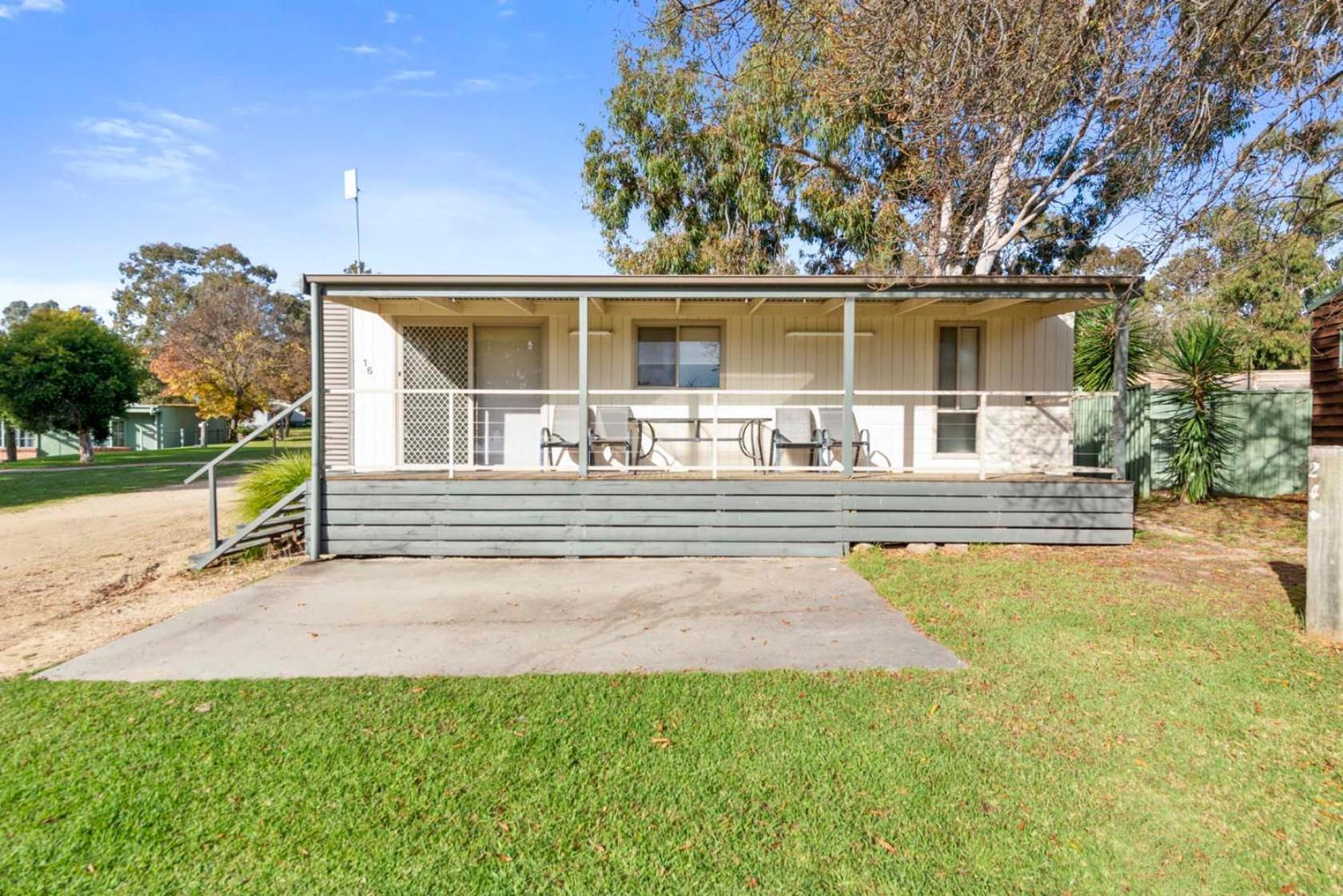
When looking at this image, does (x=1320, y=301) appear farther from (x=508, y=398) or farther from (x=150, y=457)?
(x=150, y=457)

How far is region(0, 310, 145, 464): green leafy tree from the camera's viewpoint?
65.9ft

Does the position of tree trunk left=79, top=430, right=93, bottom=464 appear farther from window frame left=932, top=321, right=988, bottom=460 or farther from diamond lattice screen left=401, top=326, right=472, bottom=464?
window frame left=932, top=321, right=988, bottom=460

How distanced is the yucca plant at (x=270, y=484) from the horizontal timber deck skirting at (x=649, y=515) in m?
1.27

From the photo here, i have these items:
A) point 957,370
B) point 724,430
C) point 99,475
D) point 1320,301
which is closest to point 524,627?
point 724,430

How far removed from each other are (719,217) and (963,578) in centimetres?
1194

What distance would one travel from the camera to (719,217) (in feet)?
51.0

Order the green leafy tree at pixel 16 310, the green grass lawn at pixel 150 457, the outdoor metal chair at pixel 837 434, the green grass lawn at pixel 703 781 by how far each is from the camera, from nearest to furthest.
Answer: the green grass lawn at pixel 703 781 → the outdoor metal chair at pixel 837 434 → the green grass lawn at pixel 150 457 → the green leafy tree at pixel 16 310

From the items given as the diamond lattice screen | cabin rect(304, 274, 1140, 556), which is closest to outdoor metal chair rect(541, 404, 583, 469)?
cabin rect(304, 274, 1140, 556)

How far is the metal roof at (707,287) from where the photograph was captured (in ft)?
22.4

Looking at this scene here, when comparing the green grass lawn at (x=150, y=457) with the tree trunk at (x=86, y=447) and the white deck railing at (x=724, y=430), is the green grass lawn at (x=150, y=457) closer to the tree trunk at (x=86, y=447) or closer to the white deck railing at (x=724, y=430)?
the tree trunk at (x=86, y=447)

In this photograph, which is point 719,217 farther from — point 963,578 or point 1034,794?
point 1034,794

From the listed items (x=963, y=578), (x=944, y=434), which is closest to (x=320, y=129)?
(x=944, y=434)

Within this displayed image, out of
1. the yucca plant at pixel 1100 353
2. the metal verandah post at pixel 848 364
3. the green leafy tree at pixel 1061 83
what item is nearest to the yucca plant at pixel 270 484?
the metal verandah post at pixel 848 364

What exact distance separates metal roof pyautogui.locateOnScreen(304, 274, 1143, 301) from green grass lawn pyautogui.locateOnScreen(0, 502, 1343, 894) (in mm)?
4148
